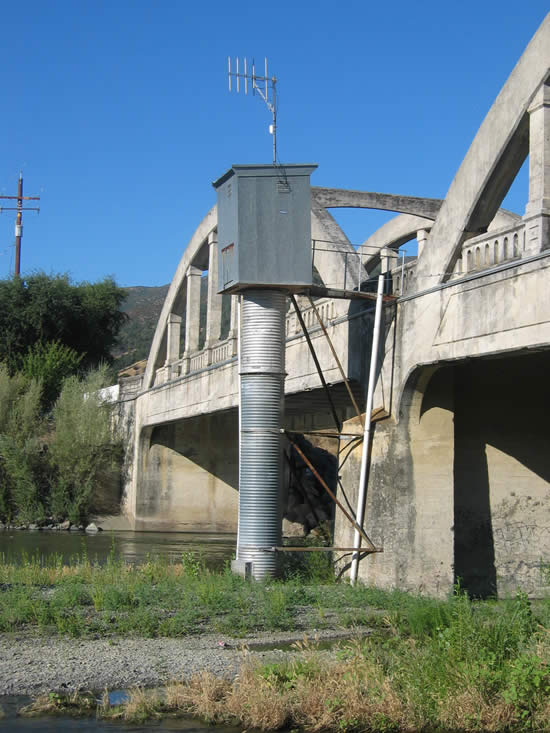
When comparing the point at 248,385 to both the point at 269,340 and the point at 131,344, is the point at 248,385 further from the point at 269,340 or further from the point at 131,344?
the point at 131,344

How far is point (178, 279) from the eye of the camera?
105ft

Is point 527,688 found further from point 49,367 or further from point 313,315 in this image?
point 49,367

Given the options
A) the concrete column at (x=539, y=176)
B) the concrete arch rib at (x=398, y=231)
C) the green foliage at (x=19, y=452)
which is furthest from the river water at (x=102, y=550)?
the concrete arch rib at (x=398, y=231)

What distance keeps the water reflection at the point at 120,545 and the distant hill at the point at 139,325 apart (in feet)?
94.4

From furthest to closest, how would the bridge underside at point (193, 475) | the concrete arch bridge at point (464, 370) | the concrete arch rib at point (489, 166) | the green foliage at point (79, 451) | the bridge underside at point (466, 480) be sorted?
the bridge underside at point (193, 475) < the green foliage at point (79, 451) < the bridge underside at point (466, 480) < the concrete arch rib at point (489, 166) < the concrete arch bridge at point (464, 370)

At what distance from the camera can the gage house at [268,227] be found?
14.7 m

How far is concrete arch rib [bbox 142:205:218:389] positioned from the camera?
28337 millimetres

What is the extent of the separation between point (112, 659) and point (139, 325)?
12479cm

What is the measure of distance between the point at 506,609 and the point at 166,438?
1059 inches

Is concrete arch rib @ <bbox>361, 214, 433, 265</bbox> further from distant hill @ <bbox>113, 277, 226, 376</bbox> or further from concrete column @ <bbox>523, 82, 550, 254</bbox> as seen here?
distant hill @ <bbox>113, 277, 226, 376</bbox>

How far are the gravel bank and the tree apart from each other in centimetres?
3624

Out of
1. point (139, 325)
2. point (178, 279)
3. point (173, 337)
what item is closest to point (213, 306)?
point (178, 279)

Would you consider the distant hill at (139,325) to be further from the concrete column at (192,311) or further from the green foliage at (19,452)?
the concrete column at (192,311)

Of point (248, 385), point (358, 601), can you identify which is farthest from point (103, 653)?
point (248, 385)
